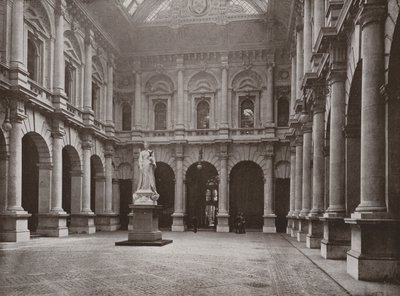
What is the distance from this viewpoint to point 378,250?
11.0 m

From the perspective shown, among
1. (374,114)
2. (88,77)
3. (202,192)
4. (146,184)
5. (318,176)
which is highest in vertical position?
(88,77)

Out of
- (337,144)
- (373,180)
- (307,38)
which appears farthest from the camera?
(307,38)

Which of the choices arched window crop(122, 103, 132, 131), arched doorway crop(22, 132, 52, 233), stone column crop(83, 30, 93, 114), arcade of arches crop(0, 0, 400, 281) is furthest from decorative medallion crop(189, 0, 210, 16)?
arched doorway crop(22, 132, 52, 233)

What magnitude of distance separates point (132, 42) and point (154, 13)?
Result: 2688mm

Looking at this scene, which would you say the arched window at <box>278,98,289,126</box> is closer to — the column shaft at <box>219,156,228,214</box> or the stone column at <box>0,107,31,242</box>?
the column shaft at <box>219,156,228,214</box>

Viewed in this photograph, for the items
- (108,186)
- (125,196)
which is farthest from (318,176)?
(125,196)

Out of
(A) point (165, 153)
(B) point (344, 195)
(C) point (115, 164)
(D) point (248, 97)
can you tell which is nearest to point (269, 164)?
(D) point (248, 97)

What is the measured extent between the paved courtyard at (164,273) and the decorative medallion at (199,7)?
72.8 ft

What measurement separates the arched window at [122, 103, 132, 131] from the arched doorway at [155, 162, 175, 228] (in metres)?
3.58

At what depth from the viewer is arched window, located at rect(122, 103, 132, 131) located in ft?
122

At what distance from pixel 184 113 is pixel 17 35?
15710mm

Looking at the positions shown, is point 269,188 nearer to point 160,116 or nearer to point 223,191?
point 223,191

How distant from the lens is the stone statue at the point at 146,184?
21.1m

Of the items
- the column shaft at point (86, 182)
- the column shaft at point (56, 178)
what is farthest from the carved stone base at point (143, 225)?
the column shaft at point (86, 182)
